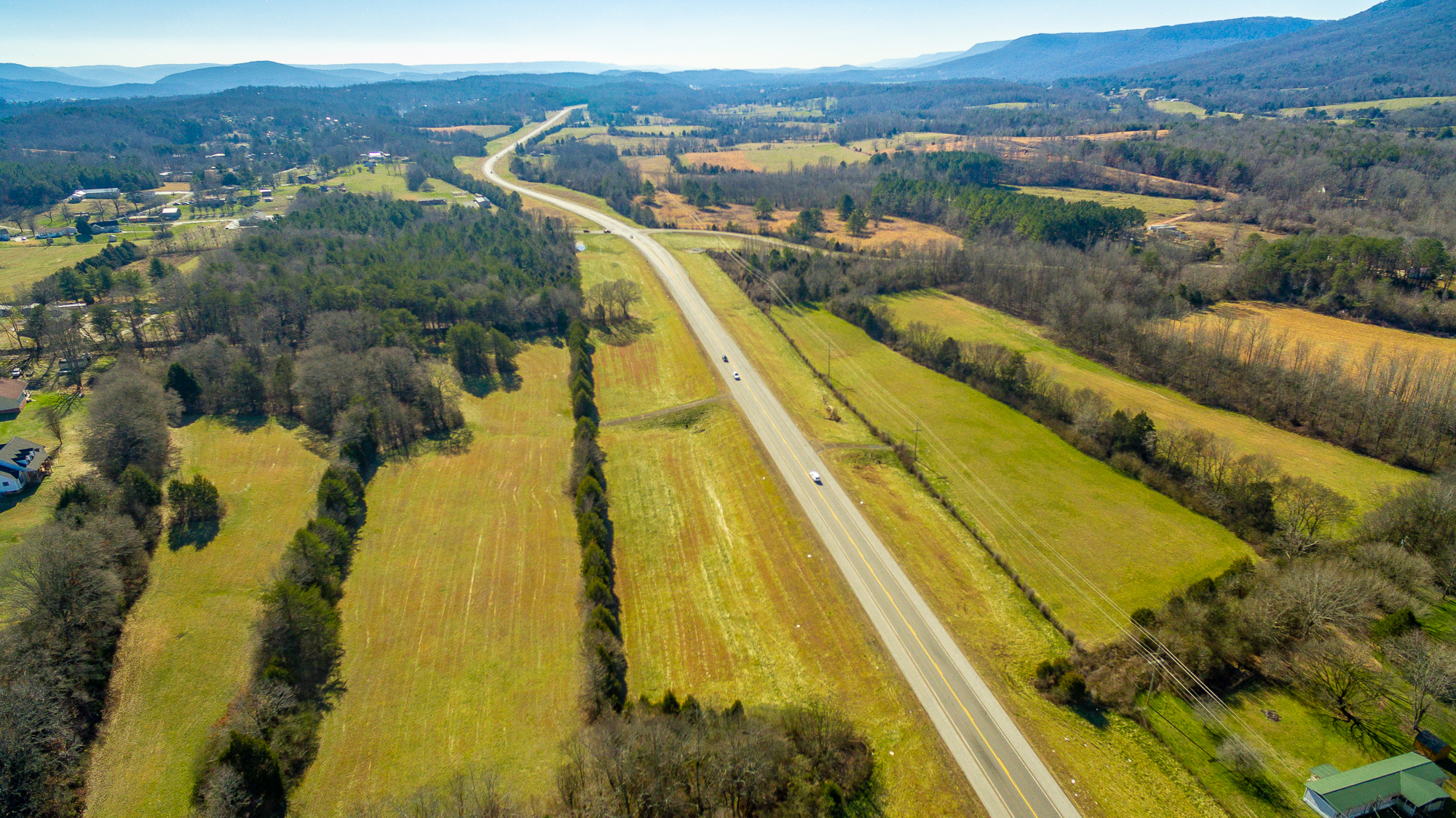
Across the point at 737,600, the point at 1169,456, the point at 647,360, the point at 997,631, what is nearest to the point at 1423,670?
the point at 997,631

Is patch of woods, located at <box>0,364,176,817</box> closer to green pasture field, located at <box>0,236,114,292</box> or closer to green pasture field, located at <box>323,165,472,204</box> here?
green pasture field, located at <box>0,236,114,292</box>

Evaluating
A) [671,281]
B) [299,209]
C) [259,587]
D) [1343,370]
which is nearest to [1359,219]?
[1343,370]

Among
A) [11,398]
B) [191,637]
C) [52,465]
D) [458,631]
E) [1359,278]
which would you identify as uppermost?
[1359,278]

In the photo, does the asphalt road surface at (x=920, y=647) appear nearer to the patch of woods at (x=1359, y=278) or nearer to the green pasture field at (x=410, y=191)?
the patch of woods at (x=1359, y=278)

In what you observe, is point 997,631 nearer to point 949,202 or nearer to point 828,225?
point 828,225

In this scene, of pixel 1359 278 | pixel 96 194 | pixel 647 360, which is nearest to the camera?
pixel 647 360

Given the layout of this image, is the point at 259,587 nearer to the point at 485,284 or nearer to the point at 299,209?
the point at 485,284

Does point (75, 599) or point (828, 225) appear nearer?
point (75, 599)
